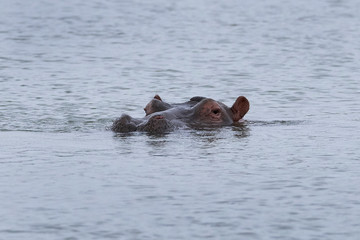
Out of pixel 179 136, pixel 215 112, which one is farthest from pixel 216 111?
pixel 179 136

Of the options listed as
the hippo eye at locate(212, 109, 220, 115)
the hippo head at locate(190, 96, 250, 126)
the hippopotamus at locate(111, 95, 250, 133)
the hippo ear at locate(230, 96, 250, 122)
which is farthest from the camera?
the hippo ear at locate(230, 96, 250, 122)

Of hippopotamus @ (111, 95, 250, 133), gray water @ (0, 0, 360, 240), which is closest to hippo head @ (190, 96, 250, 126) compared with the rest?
hippopotamus @ (111, 95, 250, 133)

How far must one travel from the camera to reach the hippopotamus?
12109 millimetres

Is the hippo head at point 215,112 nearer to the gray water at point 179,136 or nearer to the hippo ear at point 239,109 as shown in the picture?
the hippo ear at point 239,109

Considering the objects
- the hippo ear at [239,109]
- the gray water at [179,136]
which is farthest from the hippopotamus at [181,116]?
the gray water at [179,136]

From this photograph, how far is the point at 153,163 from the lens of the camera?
10.3m

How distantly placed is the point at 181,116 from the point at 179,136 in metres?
0.87

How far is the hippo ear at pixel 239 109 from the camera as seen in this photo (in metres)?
13.4

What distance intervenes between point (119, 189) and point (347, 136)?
14.4 ft

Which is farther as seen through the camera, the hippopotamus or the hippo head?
the hippo head

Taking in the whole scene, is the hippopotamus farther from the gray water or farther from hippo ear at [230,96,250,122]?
the gray water

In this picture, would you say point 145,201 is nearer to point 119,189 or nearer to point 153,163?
point 119,189

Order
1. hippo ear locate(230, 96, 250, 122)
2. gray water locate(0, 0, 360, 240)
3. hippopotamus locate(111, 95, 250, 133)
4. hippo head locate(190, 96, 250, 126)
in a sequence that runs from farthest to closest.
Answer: hippo ear locate(230, 96, 250, 122) → hippo head locate(190, 96, 250, 126) → hippopotamus locate(111, 95, 250, 133) → gray water locate(0, 0, 360, 240)

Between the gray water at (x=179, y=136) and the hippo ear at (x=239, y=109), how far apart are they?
0.25 metres
